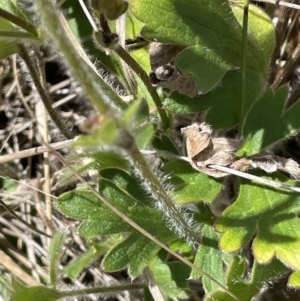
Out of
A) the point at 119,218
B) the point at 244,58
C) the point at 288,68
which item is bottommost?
the point at 119,218

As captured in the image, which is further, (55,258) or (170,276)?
(170,276)

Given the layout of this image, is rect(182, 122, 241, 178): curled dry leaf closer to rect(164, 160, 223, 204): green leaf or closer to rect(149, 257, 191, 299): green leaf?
rect(164, 160, 223, 204): green leaf

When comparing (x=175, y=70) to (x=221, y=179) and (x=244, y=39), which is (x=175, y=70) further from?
(x=221, y=179)

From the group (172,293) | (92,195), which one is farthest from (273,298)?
(92,195)

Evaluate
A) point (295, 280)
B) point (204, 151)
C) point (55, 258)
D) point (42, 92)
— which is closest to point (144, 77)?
point (204, 151)

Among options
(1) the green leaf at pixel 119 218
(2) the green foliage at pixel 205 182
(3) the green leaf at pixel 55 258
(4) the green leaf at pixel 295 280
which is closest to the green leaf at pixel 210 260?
(2) the green foliage at pixel 205 182

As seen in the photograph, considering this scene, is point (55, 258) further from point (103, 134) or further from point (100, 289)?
point (103, 134)
